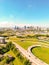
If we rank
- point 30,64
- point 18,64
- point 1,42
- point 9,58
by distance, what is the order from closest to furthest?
1. point 30,64
2. point 18,64
3. point 9,58
4. point 1,42

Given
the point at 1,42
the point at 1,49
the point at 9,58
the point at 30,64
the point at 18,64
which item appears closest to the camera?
the point at 30,64

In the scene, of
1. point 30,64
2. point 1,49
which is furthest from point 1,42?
point 30,64

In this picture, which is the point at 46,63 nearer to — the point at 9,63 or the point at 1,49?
the point at 9,63

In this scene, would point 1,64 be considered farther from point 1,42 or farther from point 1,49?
point 1,42

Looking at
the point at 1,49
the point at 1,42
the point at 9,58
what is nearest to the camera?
the point at 9,58

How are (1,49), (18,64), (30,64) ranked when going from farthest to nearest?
(1,49)
(18,64)
(30,64)

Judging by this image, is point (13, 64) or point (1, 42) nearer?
point (13, 64)

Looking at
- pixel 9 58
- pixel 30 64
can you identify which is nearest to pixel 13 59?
pixel 9 58

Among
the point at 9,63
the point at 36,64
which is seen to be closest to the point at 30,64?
the point at 36,64

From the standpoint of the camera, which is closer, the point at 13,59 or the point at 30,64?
the point at 30,64
